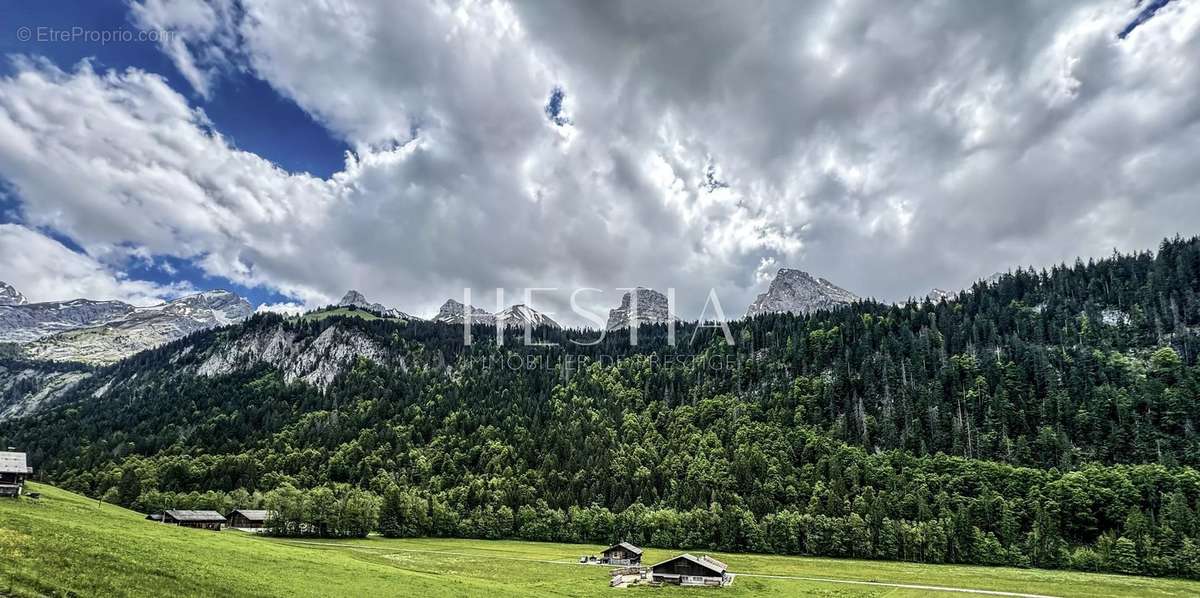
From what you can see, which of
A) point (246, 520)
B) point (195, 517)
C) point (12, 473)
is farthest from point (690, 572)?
point (246, 520)

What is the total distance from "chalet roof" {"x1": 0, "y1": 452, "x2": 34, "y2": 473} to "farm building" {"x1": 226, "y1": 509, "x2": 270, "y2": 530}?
205 feet

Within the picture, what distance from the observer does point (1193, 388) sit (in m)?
145

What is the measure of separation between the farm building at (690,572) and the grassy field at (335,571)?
3.53 metres

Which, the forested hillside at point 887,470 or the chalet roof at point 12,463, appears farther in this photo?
the forested hillside at point 887,470

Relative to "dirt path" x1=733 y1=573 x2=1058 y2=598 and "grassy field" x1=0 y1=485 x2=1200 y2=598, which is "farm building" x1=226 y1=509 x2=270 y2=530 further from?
"dirt path" x1=733 y1=573 x2=1058 y2=598

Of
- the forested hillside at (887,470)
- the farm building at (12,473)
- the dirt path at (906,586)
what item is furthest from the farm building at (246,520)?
the dirt path at (906,586)

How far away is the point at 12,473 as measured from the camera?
77625mm

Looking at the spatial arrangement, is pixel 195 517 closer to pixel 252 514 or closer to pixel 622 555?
pixel 252 514

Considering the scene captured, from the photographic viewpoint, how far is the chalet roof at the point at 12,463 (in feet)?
253

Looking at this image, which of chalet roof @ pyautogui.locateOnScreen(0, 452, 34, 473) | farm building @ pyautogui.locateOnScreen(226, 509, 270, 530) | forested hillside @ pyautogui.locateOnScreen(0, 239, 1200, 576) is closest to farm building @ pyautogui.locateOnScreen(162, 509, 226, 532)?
forested hillside @ pyautogui.locateOnScreen(0, 239, 1200, 576)

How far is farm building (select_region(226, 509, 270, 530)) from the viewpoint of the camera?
135 metres

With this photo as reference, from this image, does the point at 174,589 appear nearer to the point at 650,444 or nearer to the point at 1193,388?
the point at 650,444

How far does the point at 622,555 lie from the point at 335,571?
57042 mm

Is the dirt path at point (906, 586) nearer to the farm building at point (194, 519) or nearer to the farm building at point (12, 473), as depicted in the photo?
the farm building at point (12, 473)
